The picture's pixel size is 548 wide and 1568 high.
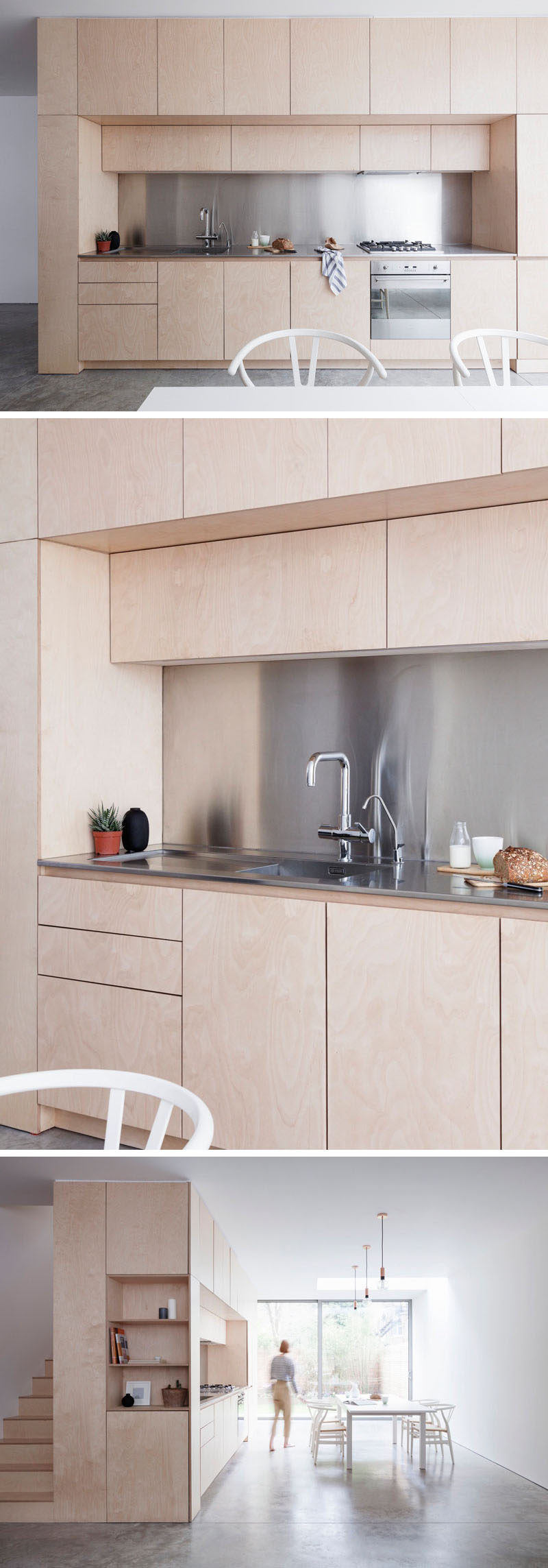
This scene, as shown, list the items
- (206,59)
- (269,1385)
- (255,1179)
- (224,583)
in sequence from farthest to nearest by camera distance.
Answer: (206,59) < (224,583) < (269,1385) < (255,1179)

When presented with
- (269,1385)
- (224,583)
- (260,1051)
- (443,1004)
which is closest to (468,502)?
(224,583)

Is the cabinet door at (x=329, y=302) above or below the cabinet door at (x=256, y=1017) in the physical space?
above

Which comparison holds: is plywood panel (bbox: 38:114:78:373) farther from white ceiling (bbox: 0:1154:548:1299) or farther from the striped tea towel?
white ceiling (bbox: 0:1154:548:1299)

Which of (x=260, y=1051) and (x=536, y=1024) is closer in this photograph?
(x=536, y=1024)

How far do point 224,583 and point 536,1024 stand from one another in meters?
1.53

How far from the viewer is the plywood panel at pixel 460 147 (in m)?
5.79

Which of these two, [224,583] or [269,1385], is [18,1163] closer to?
[269,1385]

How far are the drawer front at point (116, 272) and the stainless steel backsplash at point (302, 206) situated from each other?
491 millimetres

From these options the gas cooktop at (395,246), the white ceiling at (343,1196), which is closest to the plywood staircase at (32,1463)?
the white ceiling at (343,1196)

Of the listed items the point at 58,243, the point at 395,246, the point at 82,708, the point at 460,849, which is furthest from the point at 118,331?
the point at 460,849

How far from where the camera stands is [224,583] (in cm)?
306

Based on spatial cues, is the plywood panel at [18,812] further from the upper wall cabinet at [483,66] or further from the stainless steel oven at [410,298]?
the upper wall cabinet at [483,66]

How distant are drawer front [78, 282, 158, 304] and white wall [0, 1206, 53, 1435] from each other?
5380 millimetres

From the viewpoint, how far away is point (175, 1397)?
1.87m
